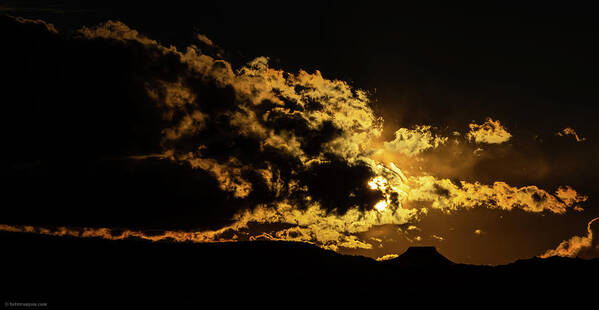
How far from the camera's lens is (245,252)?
25.4 m

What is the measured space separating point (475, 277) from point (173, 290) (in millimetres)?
22669

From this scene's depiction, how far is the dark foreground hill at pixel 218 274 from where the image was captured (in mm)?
15320

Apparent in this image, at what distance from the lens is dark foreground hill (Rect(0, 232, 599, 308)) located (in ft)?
50.3

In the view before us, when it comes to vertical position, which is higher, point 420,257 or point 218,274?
point 218,274

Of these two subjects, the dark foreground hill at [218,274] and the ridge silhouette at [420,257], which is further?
the ridge silhouette at [420,257]

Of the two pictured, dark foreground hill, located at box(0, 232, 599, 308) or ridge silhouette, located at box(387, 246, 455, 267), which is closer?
dark foreground hill, located at box(0, 232, 599, 308)

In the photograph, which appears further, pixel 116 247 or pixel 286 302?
pixel 116 247

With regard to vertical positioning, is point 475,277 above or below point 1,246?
below

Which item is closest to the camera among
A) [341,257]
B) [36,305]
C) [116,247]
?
[36,305]

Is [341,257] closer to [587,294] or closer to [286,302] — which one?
[286,302]

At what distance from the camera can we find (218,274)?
19.6 metres

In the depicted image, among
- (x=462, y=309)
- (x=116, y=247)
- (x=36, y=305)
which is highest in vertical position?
(x=116, y=247)

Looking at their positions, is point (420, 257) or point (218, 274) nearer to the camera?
point (218, 274)

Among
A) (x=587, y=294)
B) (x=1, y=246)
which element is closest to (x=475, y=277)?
(x=587, y=294)
